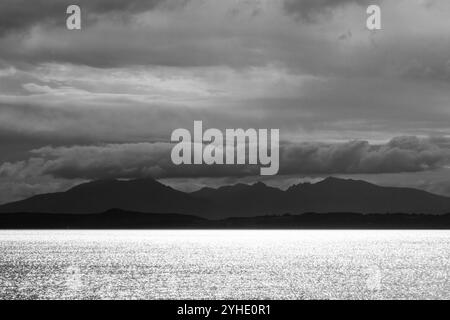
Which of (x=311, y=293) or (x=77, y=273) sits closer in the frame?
(x=311, y=293)

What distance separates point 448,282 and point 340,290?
3358cm

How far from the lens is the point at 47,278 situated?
563 feet

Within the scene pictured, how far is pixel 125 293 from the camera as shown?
139125 mm
